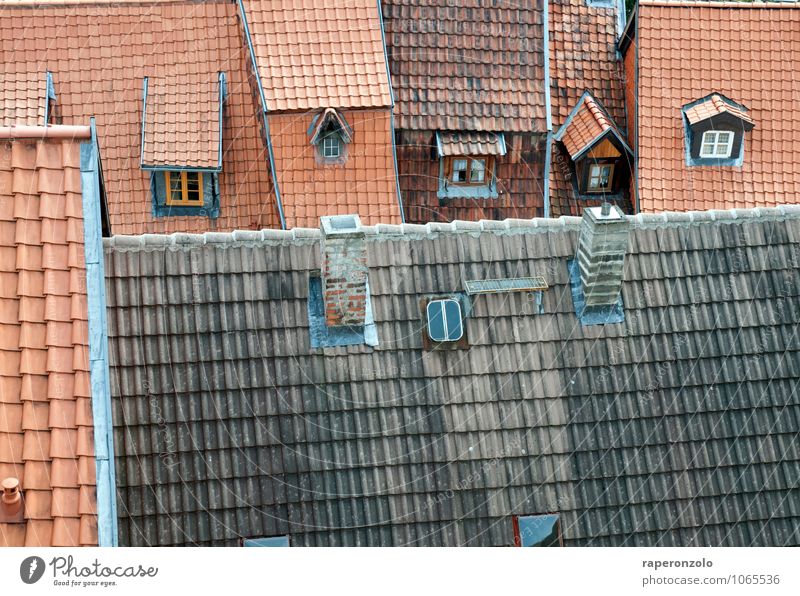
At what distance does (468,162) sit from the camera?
97.2 ft

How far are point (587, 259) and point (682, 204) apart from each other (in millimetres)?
10462

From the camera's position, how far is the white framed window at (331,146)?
1114 inches

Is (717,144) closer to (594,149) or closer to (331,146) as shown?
(594,149)

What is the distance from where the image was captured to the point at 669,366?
65.6ft

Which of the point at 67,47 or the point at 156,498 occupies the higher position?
the point at 67,47

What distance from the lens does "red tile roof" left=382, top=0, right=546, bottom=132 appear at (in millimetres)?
29328

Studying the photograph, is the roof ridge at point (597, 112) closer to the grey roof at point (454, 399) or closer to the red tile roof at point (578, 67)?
the red tile roof at point (578, 67)

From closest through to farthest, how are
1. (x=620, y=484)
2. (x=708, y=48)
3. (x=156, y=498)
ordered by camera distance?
1. (x=156, y=498)
2. (x=620, y=484)
3. (x=708, y=48)

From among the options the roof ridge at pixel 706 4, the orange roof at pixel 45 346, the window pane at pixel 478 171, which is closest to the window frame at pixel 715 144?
the roof ridge at pixel 706 4

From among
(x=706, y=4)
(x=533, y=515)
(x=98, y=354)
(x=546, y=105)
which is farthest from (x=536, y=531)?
(x=706, y=4)

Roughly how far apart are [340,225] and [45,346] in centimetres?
534

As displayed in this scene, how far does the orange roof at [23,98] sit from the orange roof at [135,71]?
0.95 feet
